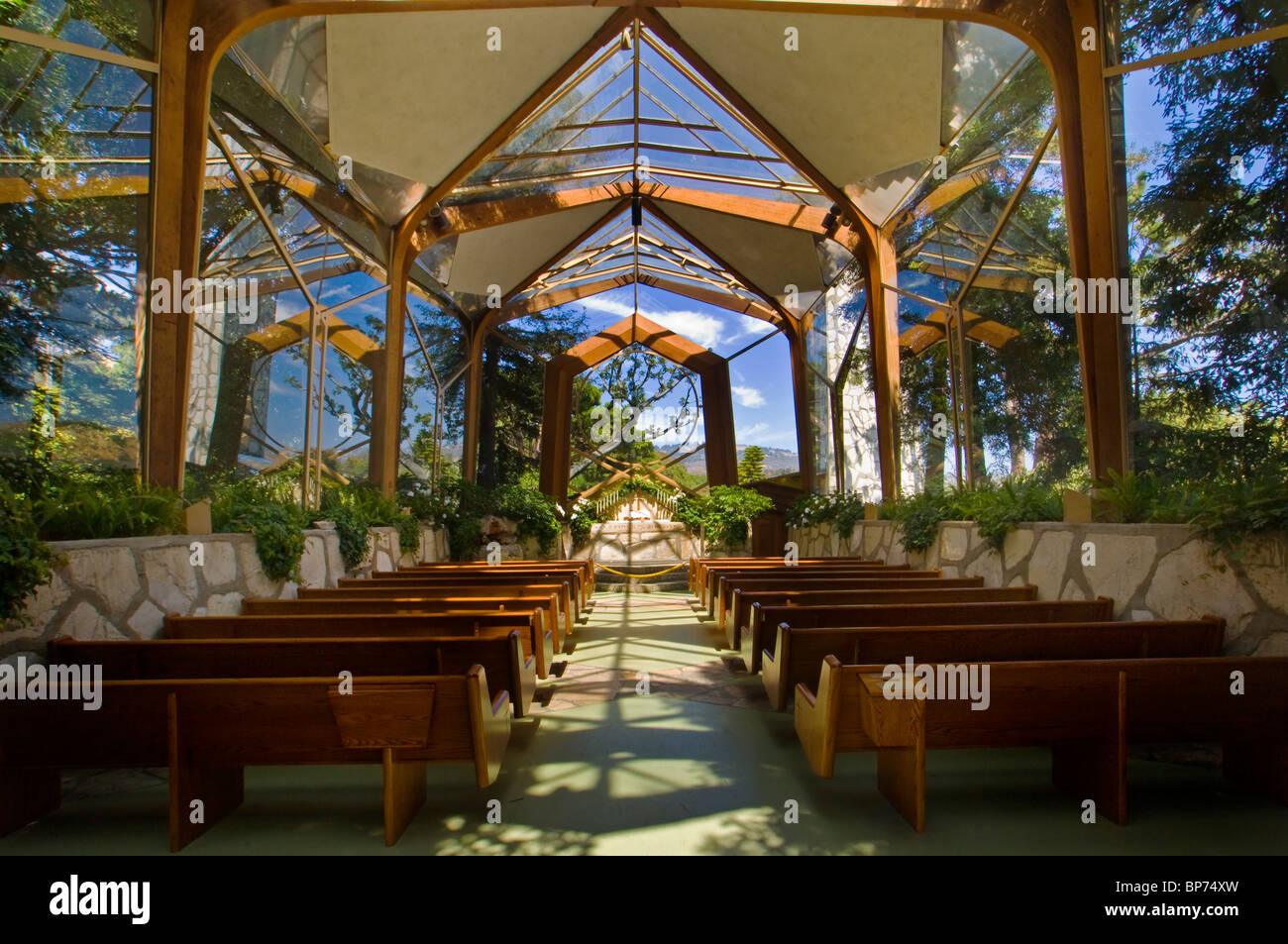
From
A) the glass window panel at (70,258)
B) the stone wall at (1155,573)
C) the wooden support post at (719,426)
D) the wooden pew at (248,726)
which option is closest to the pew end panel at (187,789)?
the wooden pew at (248,726)

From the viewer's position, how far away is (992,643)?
3.55 meters

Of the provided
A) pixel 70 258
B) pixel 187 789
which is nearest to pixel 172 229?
pixel 70 258

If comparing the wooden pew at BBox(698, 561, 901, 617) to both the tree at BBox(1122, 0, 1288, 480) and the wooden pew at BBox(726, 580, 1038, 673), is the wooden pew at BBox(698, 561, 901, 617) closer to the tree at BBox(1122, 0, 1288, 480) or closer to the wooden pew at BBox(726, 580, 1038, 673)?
the wooden pew at BBox(726, 580, 1038, 673)

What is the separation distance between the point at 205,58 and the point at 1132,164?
642 cm

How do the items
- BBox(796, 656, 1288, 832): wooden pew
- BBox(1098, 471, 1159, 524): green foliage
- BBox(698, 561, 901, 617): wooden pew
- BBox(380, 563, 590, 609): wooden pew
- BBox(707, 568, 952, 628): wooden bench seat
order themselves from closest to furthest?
BBox(796, 656, 1288, 832): wooden pew, BBox(1098, 471, 1159, 524): green foliage, BBox(707, 568, 952, 628): wooden bench seat, BBox(698, 561, 901, 617): wooden pew, BBox(380, 563, 590, 609): wooden pew

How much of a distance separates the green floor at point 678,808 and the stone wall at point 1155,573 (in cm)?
75

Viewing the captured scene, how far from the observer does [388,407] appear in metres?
9.52

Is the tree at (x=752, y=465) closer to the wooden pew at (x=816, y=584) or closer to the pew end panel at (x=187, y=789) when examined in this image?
the wooden pew at (x=816, y=584)

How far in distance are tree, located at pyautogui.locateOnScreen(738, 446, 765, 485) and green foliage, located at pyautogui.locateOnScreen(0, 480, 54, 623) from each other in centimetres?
1502

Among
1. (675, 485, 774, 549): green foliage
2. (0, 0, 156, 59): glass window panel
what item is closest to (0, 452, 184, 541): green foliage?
(0, 0, 156, 59): glass window panel

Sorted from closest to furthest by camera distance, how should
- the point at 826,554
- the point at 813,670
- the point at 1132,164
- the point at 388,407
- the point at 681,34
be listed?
the point at 813,670
the point at 1132,164
the point at 681,34
the point at 388,407
the point at 826,554

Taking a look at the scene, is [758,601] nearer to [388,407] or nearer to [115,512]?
[115,512]

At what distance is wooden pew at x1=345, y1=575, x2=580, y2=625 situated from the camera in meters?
5.47
